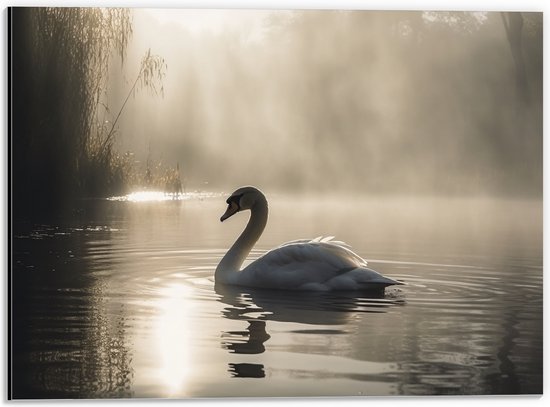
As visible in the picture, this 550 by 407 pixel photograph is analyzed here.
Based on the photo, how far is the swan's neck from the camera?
9.72 meters

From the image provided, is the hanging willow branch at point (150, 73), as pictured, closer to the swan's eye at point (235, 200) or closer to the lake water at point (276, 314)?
the swan's eye at point (235, 200)

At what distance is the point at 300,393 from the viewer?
7137 millimetres

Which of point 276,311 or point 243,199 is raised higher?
point 243,199

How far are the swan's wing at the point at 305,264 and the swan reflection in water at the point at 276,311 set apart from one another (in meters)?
0.10

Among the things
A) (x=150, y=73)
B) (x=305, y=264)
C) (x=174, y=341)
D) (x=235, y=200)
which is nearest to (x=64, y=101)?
(x=150, y=73)

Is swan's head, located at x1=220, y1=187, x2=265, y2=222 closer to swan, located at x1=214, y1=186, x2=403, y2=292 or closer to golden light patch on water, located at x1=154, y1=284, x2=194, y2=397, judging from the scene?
swan, located at x1=214, y1=186, x2=403, y2=292

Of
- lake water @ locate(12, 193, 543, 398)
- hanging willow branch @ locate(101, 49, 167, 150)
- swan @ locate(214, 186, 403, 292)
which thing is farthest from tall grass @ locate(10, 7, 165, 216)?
swan @ locate(214, 186, 403, 292)

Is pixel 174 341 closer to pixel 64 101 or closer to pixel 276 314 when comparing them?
pixel 276 314

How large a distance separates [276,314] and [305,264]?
40.0 inches

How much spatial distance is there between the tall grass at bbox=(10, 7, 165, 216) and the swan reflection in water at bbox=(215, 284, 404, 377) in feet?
4.58

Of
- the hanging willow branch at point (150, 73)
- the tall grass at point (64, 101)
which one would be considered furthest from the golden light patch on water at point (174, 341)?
the hanging willow branch at point (150, 73)

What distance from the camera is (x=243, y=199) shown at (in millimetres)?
10164

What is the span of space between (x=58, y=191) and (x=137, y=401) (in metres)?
2.89

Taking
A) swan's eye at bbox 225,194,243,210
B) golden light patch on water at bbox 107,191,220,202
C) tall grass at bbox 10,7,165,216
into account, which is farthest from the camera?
golden light patch on water at bbox 107,191,220,202
